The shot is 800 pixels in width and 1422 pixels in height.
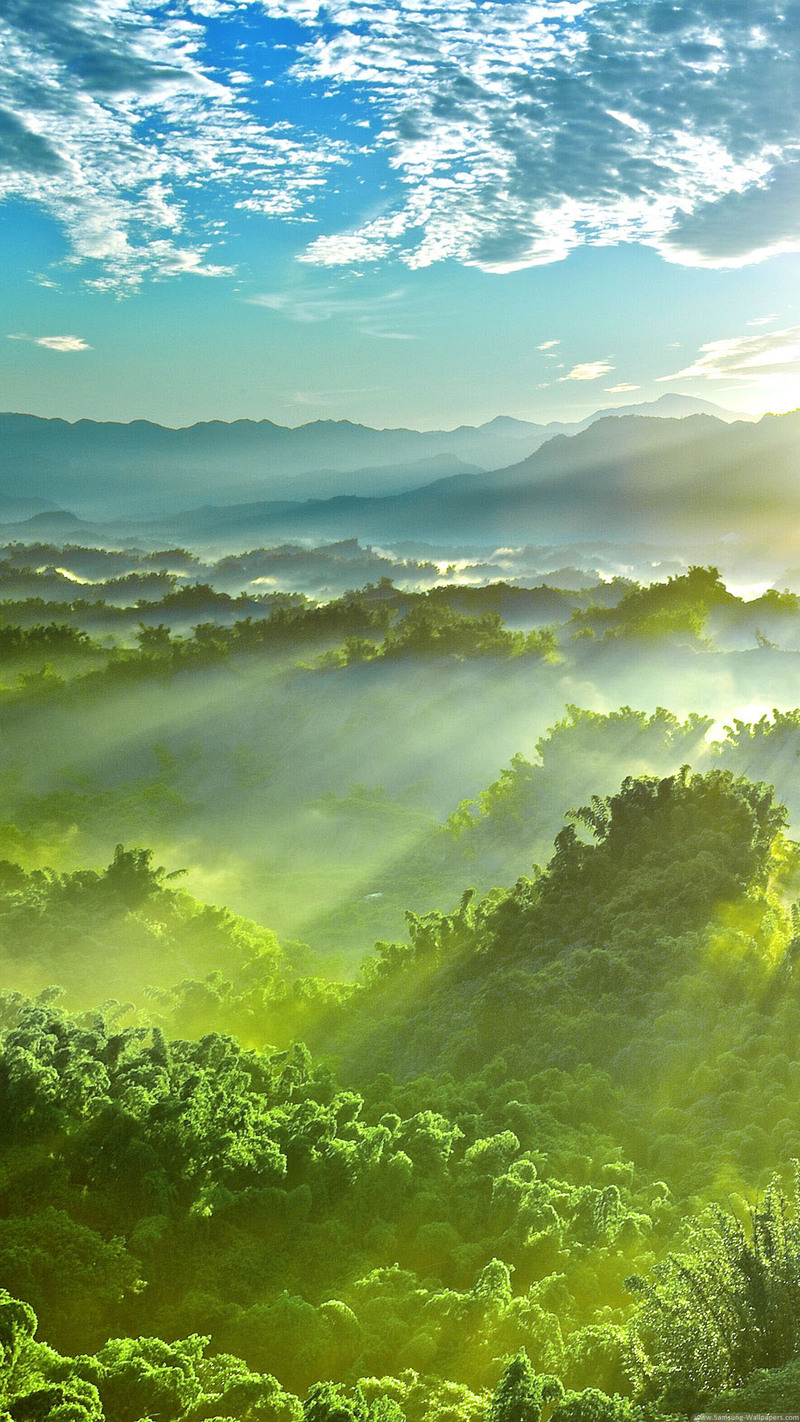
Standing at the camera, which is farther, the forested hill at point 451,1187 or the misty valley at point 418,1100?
the misty valley at point 418,1100

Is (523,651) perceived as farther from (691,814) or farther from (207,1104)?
(207,1104)

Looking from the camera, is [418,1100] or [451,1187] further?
[418,1100]

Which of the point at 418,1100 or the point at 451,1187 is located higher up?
the point at 451,1187

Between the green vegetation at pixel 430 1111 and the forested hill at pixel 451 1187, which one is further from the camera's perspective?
the green vegetation at pixel 430 1111

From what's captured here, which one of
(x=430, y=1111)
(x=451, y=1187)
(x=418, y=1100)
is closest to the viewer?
(x=451, y=1187)

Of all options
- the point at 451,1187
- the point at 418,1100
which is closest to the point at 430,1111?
the point at 418,1100

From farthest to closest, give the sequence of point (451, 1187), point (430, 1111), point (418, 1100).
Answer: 1. point (418, 1100)
2. point (430, 1111)
3. point (451, 1187)

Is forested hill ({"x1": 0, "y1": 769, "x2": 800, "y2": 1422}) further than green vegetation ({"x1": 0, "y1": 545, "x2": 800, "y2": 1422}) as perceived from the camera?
No

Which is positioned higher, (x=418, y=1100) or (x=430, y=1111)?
(x=430, y=1111)

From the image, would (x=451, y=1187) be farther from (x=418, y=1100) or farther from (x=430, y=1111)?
(x=418, y=1100)

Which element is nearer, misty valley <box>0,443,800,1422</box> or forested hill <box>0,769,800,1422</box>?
forested hill <box>0,769,800,1422</box>

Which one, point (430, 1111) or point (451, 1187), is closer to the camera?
point (451, 1187)
